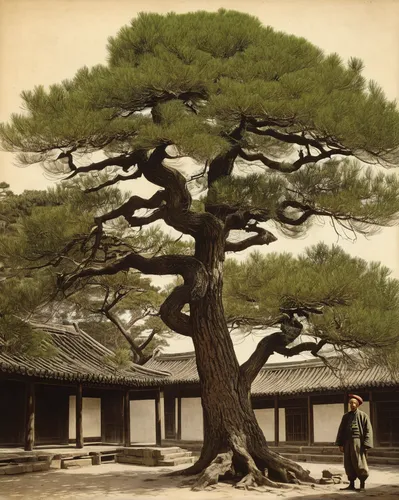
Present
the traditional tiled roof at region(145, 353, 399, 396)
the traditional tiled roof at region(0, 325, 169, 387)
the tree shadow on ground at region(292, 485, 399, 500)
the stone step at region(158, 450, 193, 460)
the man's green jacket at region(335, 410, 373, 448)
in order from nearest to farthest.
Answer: the tree shadow on ground at region(292, 485, 399, 500) → the man's green jacket at region(335, 410, 373, 448) → the traditional tiled roof at region(0, 325, 169, 387) → the stone step at region(158, 450, 193, 460) → the traditional tiled roof at region(145, 353, 399, 396)

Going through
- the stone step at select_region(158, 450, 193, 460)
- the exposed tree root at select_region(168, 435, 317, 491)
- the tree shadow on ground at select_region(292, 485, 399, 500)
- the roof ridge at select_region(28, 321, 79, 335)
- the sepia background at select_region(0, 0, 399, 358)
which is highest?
the sepia background at select_region(0, 0, 399, 358)

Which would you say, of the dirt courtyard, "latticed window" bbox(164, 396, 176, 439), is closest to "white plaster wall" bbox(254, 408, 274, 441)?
"latticed window" bbox(164, 396, 176, 439)

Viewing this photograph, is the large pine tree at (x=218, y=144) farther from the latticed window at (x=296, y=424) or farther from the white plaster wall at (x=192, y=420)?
the white plaster wall at (x=192, y=420)

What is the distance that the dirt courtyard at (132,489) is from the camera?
29.2ft

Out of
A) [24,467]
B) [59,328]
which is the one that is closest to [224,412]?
[24,467]

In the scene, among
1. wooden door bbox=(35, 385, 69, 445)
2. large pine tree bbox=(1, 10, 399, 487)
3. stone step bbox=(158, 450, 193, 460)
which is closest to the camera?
large pine tree bbox=(1, 10, 399, 487)

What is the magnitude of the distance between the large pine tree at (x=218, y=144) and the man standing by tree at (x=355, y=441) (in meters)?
0.81

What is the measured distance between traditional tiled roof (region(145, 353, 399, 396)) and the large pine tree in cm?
786

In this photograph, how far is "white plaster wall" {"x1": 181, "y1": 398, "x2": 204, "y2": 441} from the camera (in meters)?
22.6

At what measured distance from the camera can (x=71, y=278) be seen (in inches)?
418

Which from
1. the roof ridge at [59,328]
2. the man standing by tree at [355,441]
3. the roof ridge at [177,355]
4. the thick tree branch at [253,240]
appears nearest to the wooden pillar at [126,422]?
the roof ridge at [59,328]

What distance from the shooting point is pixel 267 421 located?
2175 centimetres

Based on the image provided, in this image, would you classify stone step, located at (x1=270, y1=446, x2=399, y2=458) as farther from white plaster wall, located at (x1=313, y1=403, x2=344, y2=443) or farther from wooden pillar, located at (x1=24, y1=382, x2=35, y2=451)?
wooden pillar, located at (x1=24, y1=382, x2=35, y2=451)

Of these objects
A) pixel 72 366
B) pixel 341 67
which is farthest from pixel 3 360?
pixel 341 67
